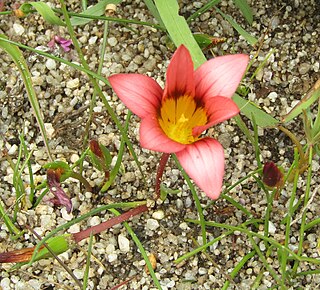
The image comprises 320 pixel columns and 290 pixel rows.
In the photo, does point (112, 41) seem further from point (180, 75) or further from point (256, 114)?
point (180, 75)

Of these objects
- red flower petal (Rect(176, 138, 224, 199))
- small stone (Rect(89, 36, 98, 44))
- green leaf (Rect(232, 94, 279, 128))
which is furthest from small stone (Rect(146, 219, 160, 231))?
small stone (Rect(89, 36, 98, 44))

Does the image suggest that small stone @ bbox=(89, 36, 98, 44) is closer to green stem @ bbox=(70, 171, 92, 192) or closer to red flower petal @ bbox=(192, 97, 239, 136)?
green stem @ bbox=(70, 171, 92, 192)

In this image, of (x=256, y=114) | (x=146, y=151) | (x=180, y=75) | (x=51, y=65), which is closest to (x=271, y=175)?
(x=256, y=114)

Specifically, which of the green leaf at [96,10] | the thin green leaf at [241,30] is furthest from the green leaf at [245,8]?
the green leaf at [96,10]

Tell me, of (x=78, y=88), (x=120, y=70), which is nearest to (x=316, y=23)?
(x=120, y=70)

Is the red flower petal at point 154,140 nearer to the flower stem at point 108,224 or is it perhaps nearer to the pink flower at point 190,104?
the pink flower at point 190,104

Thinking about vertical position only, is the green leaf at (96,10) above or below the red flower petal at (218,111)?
above
